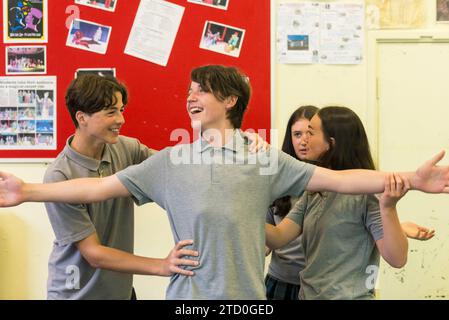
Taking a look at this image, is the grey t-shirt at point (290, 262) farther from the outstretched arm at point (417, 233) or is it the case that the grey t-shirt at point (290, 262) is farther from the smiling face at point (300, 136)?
the outstretched arm at point (417, 233)

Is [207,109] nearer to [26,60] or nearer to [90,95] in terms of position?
[90,95]

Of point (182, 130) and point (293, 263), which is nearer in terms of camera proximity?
point (293, 263)

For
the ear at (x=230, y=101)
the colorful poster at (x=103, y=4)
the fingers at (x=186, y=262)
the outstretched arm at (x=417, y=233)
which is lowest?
the fingers at (x=186, y=262)

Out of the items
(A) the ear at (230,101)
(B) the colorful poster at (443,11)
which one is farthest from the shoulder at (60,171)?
(B) the colorful poster at (443,11)

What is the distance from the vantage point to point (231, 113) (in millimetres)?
1470

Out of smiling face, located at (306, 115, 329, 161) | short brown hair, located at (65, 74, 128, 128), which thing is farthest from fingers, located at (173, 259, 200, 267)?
short brown hair, located at (65, 74, 128, 128)

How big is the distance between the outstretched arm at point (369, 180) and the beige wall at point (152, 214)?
3.23 ft

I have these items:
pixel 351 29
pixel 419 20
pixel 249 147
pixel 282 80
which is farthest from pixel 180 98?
pixel 419 20

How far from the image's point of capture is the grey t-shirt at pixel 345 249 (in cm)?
144

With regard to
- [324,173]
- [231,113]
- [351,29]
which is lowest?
[324,173]

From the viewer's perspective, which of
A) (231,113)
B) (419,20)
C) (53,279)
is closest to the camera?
(231,113)

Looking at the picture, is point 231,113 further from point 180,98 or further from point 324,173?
point 180,98

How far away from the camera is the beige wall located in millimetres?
2328
